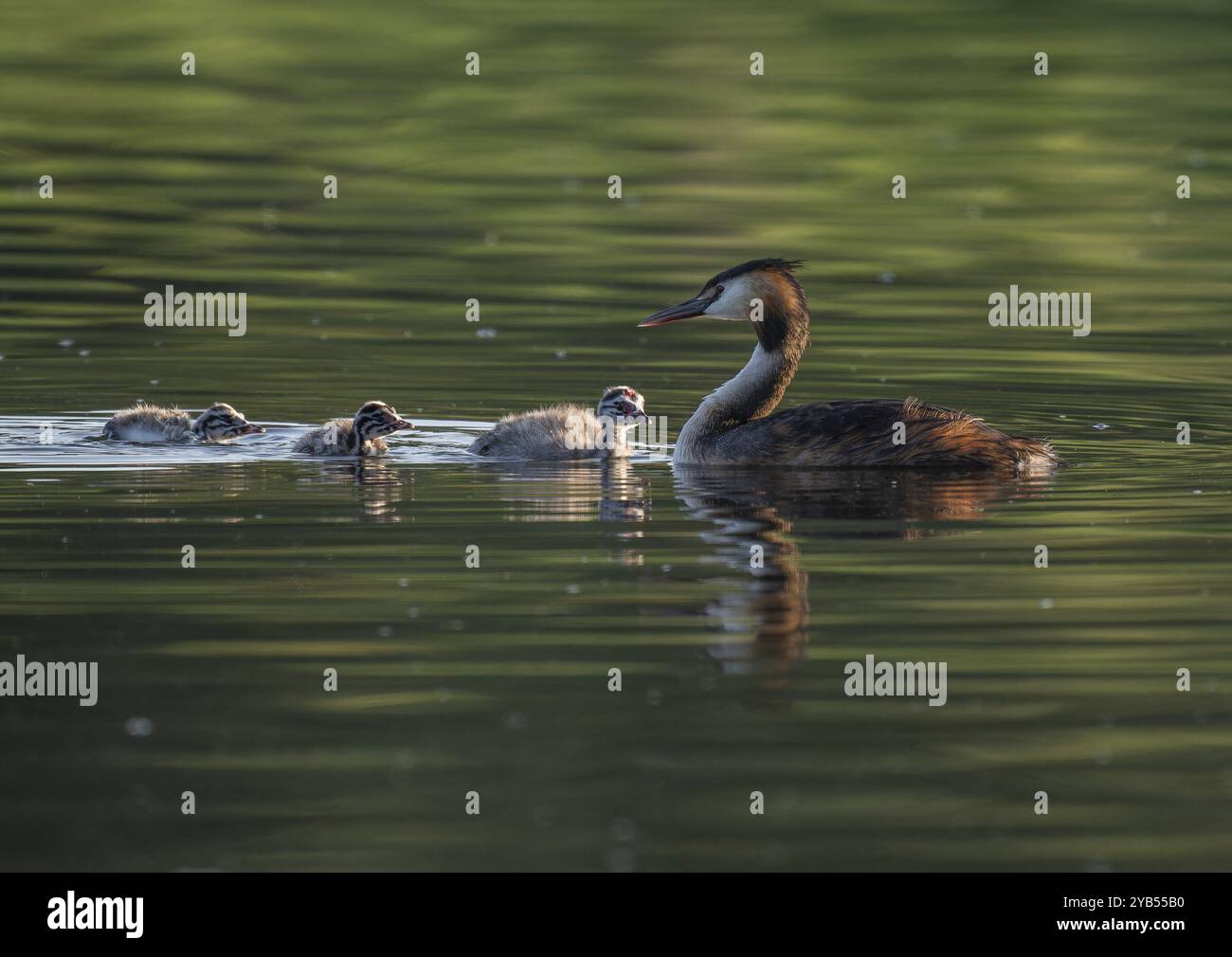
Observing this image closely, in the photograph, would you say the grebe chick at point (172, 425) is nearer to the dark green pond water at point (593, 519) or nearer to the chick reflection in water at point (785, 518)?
the dark green pond water at point (593, 519)

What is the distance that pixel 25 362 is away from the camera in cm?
1664

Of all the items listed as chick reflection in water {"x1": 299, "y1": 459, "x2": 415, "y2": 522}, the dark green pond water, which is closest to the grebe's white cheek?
the dark green pond water

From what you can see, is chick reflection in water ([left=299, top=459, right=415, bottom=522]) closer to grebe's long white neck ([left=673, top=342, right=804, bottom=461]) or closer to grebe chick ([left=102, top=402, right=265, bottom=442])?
grebe chick ([left=102, top=402, right=265, bottom=442])

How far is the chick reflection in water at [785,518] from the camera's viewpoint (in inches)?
369

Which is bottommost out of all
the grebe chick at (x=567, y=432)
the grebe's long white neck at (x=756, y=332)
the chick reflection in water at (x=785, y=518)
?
the chick reflection in water at (x=785, y=518)

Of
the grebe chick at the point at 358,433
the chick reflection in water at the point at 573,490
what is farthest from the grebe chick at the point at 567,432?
the grebe chick at the point at 358,433

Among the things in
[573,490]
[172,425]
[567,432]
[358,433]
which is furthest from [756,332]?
[172,425]

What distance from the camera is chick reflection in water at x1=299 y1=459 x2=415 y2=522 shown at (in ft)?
39.3

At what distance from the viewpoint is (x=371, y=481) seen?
42.2 feet

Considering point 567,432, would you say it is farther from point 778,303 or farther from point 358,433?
point 778,303

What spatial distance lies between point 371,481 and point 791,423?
228 cm

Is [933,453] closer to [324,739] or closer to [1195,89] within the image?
[324,739]

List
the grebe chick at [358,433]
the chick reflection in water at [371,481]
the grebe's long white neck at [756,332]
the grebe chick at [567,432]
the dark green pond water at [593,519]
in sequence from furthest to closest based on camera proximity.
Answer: the grebe's long white neck at [756,332], the grebe chick at [567,432], the grebe chick at [358,433], the chick reflection in water at [371,481], the dark green pond water at [593,519]

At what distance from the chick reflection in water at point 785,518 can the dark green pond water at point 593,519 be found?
0.04 m
